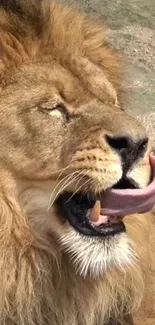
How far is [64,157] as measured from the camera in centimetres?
267

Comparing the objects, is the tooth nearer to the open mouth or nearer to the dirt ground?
the open mouth

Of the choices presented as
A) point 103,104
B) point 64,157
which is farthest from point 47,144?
point 103,104

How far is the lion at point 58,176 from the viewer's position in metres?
2.61

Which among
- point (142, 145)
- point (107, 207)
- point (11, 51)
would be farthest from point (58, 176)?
point (11, 51)

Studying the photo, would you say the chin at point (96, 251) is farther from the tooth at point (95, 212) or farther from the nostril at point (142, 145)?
the nostril at point (142, 145)

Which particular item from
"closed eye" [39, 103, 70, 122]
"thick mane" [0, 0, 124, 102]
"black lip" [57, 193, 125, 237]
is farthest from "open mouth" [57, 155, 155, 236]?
"thick mane" [0, 0, 124, 102]

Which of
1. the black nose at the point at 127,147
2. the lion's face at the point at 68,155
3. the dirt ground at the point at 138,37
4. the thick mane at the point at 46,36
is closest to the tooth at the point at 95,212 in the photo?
the lion's face at the point at 68,155

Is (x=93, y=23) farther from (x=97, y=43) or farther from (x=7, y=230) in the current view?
(x=7, y=230)

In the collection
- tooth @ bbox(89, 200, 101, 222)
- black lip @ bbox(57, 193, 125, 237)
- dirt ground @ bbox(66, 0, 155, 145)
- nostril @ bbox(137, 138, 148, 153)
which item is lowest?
dirt ground @ bbox(66, 0, 155, 145)

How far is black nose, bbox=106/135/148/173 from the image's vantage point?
8.33 ft

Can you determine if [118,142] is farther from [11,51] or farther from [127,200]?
[11,51]

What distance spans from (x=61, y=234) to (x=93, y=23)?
901mm

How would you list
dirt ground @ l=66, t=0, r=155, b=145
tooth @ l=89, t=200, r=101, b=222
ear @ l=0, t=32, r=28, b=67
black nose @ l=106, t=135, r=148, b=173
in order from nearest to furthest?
black nose @ l=106, t=135, r=148, b=173, tooth @ l=89, t=200, r=101, b=222, ear @ l=0, t=32, r=28, b=67, dirt ground @ l=66, t=0, r=155, b=145

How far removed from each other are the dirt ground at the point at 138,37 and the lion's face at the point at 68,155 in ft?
6.98
